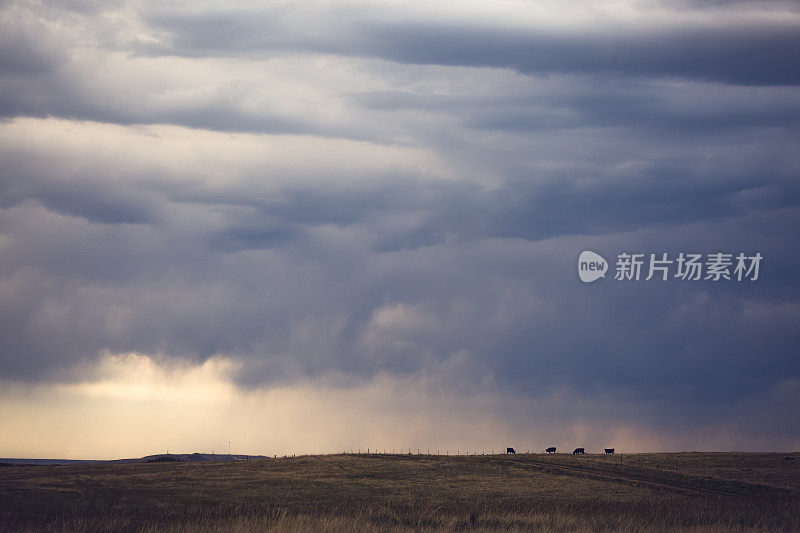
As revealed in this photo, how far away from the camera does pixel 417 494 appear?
7175 cm

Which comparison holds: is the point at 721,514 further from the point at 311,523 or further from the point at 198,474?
the point at 198,474

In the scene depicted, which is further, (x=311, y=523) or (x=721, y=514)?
(x=721, y=514)

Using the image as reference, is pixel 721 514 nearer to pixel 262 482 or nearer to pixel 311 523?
pixel 311 523

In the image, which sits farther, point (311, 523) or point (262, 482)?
point (262, 482)

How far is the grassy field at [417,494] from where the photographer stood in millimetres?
42188

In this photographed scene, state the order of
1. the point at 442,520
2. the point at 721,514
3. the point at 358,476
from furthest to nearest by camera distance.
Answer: the point at 358,476
the point at 721,514
the point at 442,520

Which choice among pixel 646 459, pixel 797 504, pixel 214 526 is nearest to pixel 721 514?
pixel 797 504

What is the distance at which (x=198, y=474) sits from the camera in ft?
282

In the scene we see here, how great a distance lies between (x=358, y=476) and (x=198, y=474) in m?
15.2

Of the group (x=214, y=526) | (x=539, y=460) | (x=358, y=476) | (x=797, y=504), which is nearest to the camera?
(x=214, y=526)

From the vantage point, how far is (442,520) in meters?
44.3

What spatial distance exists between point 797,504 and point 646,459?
5533cm

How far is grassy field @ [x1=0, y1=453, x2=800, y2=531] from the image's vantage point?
42188mm

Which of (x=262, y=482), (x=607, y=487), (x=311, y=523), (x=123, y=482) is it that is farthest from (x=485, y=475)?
(x=311, y=523)
